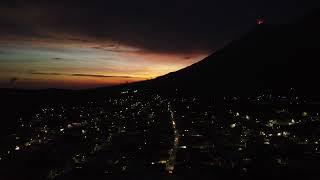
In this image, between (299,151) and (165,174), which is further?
(299,151)

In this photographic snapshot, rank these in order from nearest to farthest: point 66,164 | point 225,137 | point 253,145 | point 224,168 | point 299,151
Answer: point 224,168, point 66,164, point 299,151, point 253,145, point 225,137

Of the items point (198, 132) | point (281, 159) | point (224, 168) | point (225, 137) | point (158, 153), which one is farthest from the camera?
point (198, 132)

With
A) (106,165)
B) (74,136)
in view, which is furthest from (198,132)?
(106,165)

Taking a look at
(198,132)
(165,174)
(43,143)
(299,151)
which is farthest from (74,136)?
(165,174)

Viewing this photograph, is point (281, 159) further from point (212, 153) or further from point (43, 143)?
point (43, 143)

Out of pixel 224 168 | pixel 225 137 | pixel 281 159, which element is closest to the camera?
pixel 224 168

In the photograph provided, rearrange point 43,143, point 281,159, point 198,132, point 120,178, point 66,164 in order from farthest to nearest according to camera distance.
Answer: point 198,132
point 43,143
point 281,159
point 66,164
point 120,178

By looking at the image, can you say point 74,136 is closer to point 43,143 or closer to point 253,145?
point 43,143

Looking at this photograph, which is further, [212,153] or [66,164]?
[212,153]
